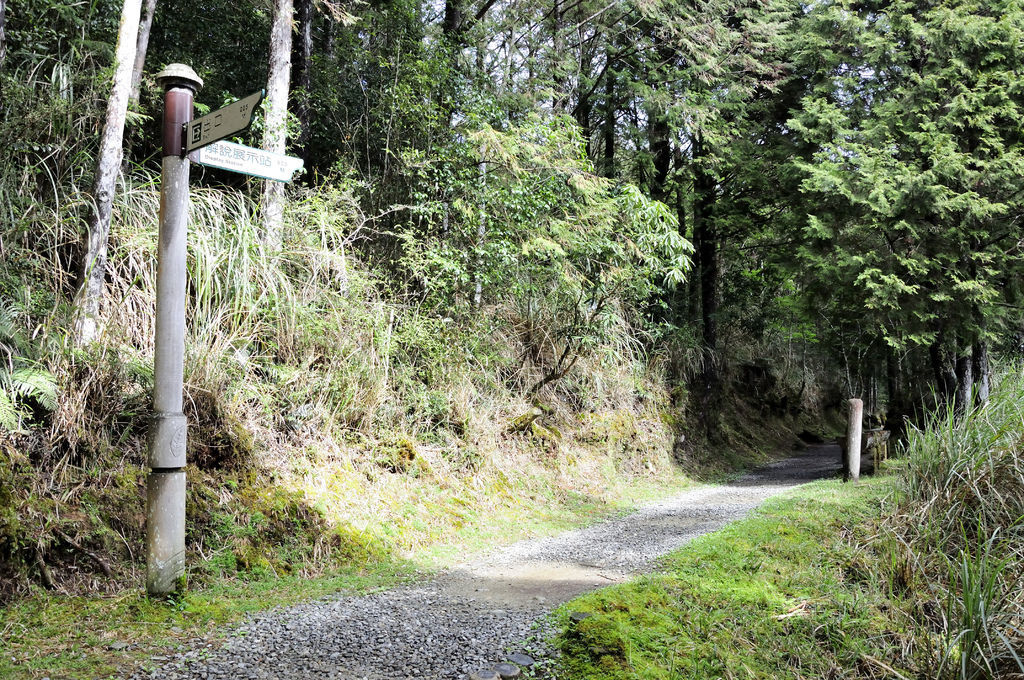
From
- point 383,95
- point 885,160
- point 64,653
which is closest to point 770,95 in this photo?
point 885,160

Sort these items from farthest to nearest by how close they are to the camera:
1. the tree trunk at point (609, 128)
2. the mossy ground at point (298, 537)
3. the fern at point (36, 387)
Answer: the tree trunk at point (609, 128) < the fern at point (36, 387) < the mossy ground at point (298, 537)

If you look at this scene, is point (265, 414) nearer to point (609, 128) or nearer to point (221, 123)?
point (221, 123)

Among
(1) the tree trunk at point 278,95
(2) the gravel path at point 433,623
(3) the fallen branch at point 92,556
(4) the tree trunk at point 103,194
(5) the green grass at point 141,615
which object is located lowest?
(2) the gravel path at point 433,623

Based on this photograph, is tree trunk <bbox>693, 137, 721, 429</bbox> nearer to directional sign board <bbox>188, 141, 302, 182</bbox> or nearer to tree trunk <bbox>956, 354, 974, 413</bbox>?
tree trunk <bbox>956, 354, 974, 413</bbox>

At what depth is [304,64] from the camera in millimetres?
8758

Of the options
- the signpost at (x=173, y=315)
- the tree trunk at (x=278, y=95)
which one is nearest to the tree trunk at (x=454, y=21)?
the tree trunk at (x=278, y=95)

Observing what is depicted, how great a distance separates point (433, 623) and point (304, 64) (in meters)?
7.39

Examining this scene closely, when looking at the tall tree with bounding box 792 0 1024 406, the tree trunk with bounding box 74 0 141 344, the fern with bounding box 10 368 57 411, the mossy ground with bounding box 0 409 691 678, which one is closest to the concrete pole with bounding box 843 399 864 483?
the tall tree with bounding box 792 0 1024 406

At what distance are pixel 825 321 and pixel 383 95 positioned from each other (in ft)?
30.5

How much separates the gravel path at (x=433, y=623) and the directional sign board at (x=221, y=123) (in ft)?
9.29

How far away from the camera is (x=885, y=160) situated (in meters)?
10.8

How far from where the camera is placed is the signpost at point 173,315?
3.89 metres

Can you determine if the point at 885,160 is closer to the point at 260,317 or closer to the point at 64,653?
the point at 260,317

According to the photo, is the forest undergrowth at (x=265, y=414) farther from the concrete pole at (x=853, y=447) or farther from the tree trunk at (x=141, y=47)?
the concrete pole at (x=853, y=447)
